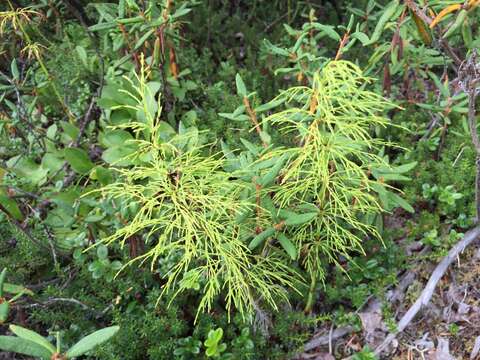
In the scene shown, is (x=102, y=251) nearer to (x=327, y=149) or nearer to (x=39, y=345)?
(x=39, y=345)

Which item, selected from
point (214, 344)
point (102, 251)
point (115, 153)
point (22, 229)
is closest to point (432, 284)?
point (214, 344)

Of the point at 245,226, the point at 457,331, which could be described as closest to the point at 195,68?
the point at 245,226

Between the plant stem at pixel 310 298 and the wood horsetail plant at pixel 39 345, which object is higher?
the wood horsetail plant at pixel 39 345

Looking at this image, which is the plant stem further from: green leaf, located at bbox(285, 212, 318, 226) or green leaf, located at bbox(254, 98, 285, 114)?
green leaf, located at bbox(254, 98, 285, 114)

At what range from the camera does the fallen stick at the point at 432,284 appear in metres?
2.29

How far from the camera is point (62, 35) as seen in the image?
11.1 feet

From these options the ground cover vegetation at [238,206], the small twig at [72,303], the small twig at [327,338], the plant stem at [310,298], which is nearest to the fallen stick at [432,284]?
the ground cover vegetation at [238,206]

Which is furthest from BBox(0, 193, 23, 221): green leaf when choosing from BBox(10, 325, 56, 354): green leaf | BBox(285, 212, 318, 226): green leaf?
BBox(285, 212, 318, 226): green leaf

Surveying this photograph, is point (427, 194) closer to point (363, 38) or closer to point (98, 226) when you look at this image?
point (363, 38)

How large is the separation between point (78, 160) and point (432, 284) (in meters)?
1.87

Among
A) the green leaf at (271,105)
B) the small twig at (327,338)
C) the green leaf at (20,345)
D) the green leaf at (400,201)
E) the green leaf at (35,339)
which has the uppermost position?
the green leaf at (271,105)

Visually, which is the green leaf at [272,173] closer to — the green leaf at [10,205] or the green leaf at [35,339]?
the green leaf at [35,339]

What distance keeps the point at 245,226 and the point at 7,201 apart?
111 centimetres

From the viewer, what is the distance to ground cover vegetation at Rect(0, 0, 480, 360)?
1804 mm
